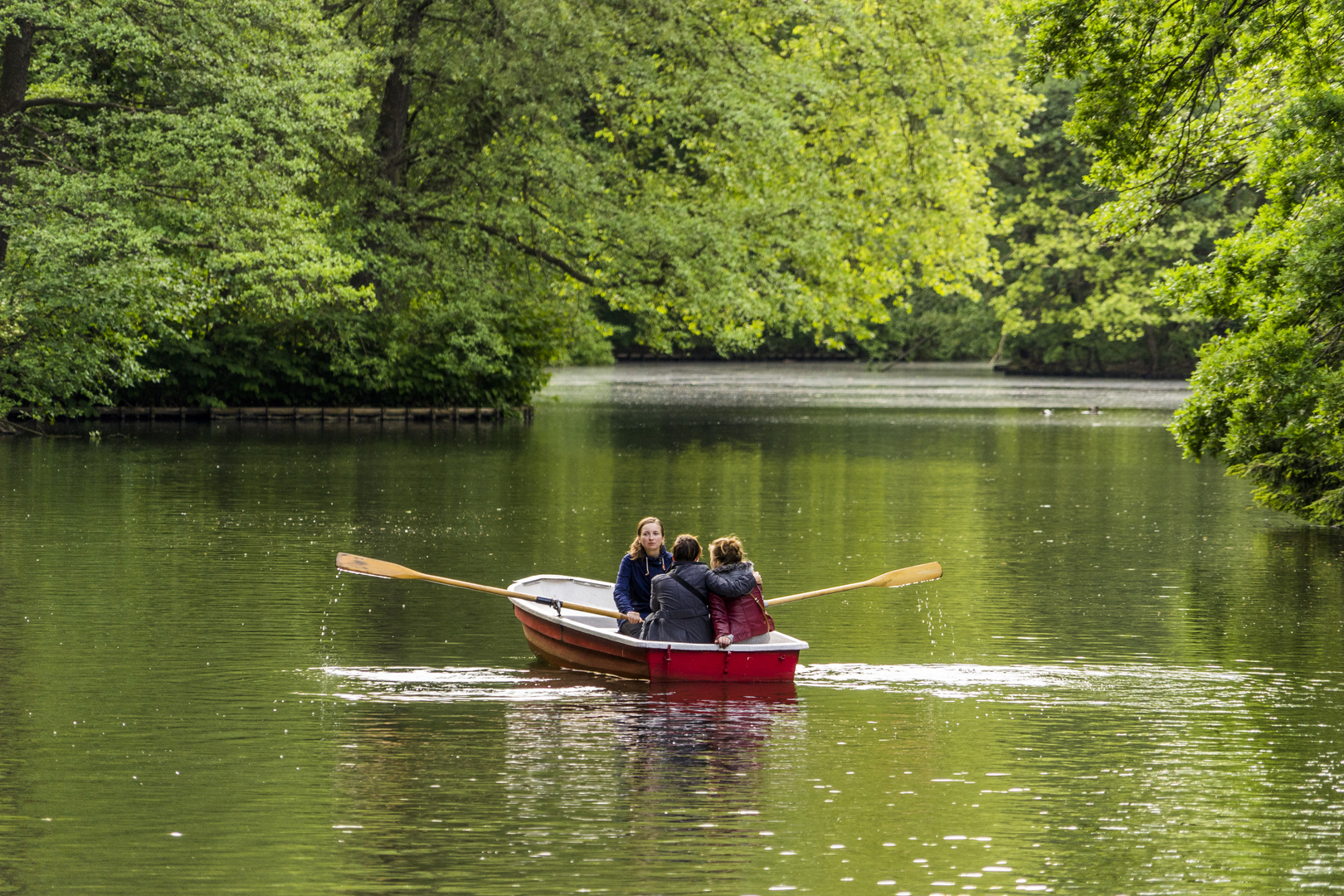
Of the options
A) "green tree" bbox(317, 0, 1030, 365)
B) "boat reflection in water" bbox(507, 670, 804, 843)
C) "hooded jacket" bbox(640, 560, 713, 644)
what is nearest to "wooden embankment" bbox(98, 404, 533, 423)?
"green tree" bbox(317, 0, 1030, 365)

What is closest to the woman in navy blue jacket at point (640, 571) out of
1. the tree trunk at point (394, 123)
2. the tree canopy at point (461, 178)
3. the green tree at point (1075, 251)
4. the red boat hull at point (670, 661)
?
the red boat hull at point (670, 661)

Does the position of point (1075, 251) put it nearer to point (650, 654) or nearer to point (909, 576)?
point (909, 576)

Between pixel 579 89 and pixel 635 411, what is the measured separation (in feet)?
58.2

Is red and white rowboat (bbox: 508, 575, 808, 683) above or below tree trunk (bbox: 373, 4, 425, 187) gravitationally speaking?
below

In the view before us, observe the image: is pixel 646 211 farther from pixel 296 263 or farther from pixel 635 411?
pixel 635 411

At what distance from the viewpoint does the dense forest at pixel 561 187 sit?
2100cm

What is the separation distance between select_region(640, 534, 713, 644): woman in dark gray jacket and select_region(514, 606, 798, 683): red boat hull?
22 centimetres

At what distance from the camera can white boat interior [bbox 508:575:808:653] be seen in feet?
42.1

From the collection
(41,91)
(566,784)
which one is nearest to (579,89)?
(41,91)

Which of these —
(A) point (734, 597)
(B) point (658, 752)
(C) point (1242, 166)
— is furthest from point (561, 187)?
(B) point (658, 752)

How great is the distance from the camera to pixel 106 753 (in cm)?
1065

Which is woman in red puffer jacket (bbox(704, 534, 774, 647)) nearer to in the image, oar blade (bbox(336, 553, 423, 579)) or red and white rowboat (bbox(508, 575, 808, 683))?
red and white rowboat (bbox(508, 575, 808, 683))

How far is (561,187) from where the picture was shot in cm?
4131

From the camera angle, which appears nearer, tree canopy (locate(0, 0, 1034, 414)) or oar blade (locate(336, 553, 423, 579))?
oar blade (locate(336, 553, 423, 579))
